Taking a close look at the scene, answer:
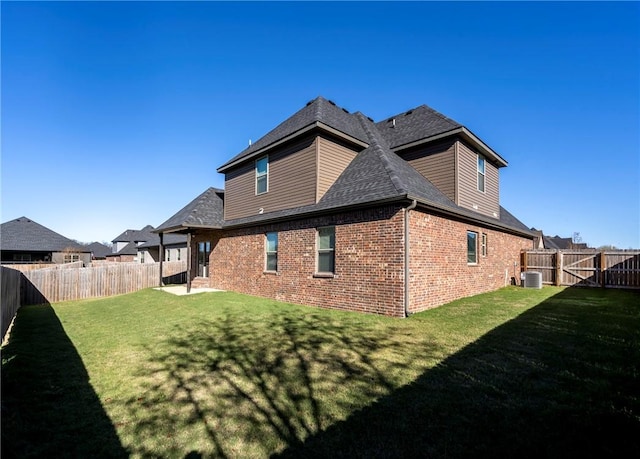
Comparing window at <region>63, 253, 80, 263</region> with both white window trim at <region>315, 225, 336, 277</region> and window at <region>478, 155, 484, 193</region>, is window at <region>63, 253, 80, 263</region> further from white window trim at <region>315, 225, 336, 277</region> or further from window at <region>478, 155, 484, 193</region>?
window at <region>478, 155, 484, 193</region>

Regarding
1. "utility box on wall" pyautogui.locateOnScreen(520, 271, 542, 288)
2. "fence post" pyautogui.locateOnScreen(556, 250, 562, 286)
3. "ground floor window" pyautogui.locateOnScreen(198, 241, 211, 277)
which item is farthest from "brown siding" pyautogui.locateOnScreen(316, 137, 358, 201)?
"fence post" pyautogui.locateOnScreen(556, 250, 562, 286)

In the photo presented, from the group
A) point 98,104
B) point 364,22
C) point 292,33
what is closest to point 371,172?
point 364,22

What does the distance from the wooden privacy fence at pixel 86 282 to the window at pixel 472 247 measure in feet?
55.3

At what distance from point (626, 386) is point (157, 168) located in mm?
22127

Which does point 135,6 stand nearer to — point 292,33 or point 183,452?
point 292,33

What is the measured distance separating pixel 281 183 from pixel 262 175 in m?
1.69

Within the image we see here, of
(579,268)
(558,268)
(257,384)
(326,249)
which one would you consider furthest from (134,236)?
(579,268)

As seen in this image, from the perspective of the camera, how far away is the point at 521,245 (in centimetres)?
1805

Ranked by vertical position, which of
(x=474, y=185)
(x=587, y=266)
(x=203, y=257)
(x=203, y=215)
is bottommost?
(x=587, y=266)

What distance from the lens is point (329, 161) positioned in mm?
12219

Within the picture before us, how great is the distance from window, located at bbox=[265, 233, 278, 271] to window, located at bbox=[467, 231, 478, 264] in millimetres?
7574

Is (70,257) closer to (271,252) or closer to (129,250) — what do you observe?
(129,250)

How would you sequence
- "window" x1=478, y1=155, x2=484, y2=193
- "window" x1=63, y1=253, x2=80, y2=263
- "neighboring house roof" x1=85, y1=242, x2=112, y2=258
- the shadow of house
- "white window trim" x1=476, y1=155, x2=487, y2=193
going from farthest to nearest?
"neighboring house roof" x1=85, y1=242, x2=112, y2=258
"window" x1=63, y1=253, x2=80, y2=263
"window" x1=478, y1=155, x2=484, y2=193
"white window trim" x1=476, y1=155, x2=487, y2=193
the shadow of house

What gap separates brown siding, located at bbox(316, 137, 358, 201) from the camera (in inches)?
467
